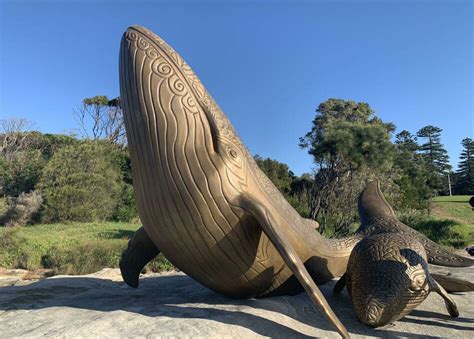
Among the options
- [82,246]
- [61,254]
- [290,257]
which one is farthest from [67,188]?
[290,257]

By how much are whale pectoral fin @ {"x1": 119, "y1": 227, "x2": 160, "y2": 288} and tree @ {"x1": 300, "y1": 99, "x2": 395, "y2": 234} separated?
13082 millimetres

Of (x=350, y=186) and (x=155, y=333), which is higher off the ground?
(x=350, y=186)

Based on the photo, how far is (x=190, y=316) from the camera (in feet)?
12.6

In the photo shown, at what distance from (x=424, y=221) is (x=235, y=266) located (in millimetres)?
16903

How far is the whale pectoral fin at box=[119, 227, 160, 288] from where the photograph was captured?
5.34 metres

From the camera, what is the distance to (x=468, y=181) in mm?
56688

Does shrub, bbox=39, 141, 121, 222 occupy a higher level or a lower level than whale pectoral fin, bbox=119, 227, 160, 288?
higher

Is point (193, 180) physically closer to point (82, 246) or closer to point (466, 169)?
point (82, 246)

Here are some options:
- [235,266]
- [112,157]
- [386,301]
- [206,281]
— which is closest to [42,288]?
[206,281]

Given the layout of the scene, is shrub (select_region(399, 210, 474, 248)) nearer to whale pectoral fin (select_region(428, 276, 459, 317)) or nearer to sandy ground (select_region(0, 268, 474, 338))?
sandy ground (select_region(0, 268, 474, 338))

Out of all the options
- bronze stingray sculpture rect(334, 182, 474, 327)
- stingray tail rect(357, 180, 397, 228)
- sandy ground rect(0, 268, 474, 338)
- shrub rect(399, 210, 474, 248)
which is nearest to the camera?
sandy ground rect(0, 268, 474, 338)

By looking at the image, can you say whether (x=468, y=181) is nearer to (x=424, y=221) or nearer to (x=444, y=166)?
(x=444, y=166)

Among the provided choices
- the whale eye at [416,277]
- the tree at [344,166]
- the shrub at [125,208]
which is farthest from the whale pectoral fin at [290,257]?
the shrub at [125,208]

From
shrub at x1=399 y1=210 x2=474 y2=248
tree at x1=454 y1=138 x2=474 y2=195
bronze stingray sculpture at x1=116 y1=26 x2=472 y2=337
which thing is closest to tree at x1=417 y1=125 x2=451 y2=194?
tree at x1=454 y1=138 x2=474 y2=195
